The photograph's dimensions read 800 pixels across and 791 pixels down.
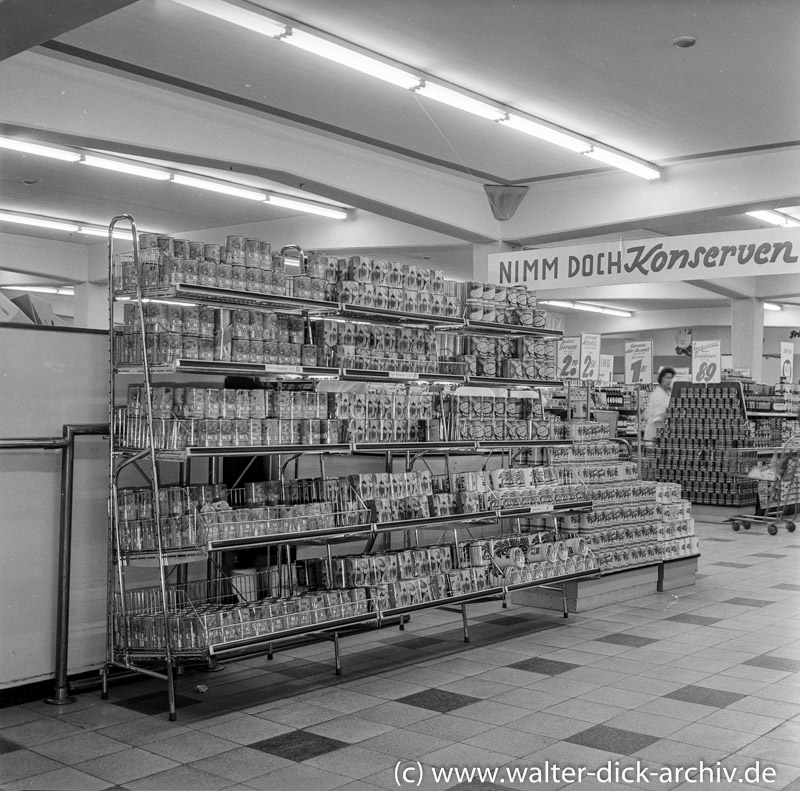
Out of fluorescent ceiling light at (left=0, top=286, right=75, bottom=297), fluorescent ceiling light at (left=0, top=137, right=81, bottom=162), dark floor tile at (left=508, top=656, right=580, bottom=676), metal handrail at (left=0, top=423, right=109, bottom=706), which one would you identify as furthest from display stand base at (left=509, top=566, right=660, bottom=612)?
fluorescent ceiling light at (left=0, top=286, right=75, bottom=297)

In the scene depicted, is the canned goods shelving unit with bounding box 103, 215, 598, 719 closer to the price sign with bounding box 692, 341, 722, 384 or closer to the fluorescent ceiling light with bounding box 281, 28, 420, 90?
the fluorescent ceiling light with bounding box 281, 28, 420, 90

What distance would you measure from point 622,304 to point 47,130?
17.0 m

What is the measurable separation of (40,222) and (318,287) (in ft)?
35.7

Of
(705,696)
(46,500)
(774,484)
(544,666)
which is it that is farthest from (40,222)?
(705,696)

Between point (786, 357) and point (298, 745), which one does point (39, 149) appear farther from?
point (786, 357)

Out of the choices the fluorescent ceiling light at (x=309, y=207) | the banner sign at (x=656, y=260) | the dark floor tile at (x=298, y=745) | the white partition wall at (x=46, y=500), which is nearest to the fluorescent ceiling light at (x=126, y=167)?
the fluorescent ceiling light at (x=309, y=207)

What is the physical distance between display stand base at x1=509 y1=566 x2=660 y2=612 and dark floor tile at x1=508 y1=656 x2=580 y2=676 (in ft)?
4.57

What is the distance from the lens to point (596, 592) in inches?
278

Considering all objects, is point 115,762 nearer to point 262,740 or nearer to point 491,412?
point 262,740

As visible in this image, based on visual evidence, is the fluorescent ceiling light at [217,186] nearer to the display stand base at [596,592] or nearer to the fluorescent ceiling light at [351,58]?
the fluorescent ceiling light at [351,58]

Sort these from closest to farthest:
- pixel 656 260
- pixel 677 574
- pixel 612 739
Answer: pixel 612 739 < pixel 677 574 < pixel 656 260

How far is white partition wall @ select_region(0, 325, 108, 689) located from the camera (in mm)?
4578

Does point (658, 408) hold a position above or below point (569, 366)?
below

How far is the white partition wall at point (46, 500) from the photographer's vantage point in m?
4.58
